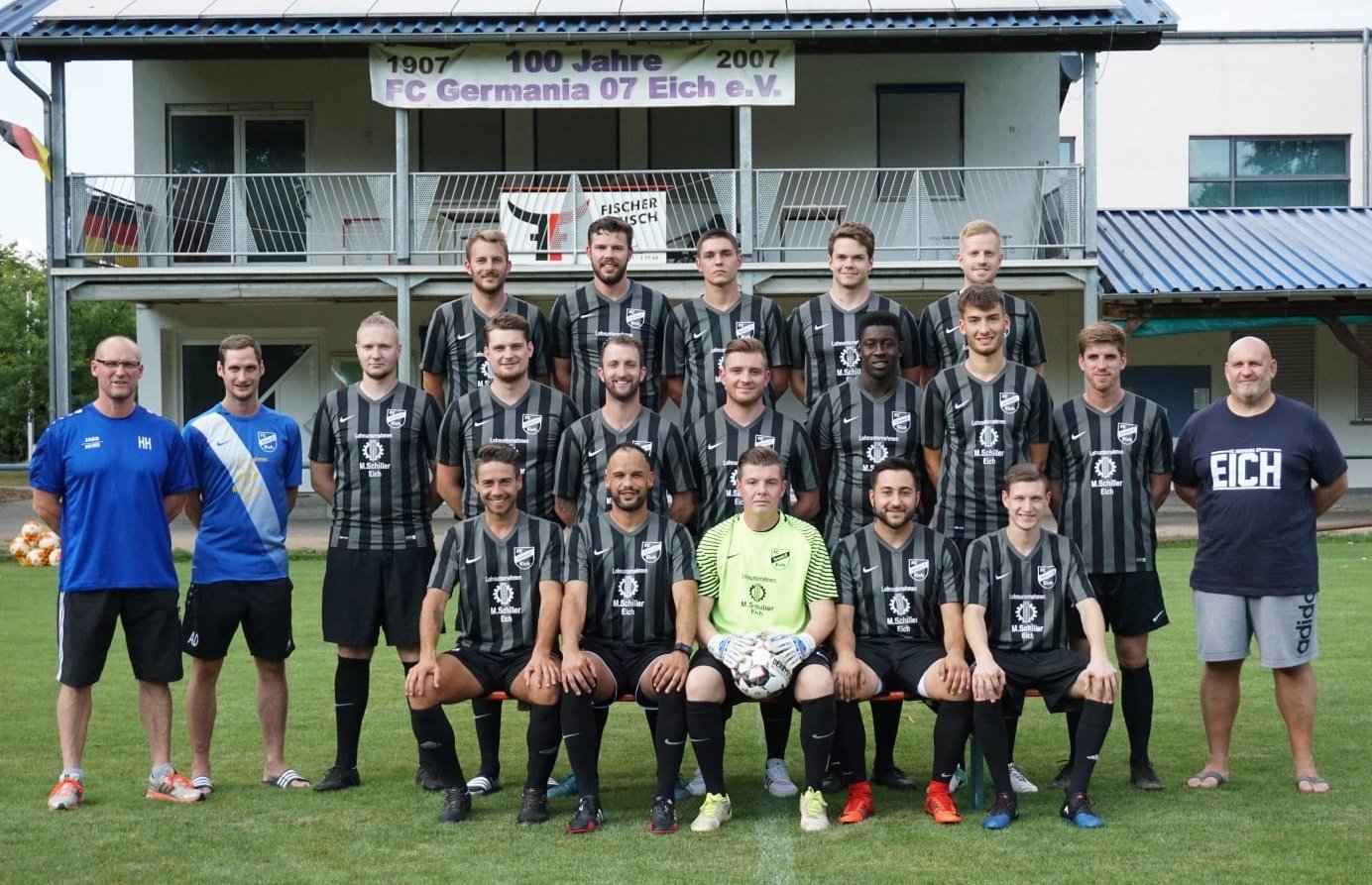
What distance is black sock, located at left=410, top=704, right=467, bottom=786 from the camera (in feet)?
19.5

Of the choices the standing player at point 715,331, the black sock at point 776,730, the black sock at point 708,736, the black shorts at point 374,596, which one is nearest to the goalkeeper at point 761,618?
the black sock at point 708,736

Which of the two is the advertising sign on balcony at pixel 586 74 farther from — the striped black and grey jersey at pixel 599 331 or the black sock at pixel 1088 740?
the black sock at pixel 1088 740

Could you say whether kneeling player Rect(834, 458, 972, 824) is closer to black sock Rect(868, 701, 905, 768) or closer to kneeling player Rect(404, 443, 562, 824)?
black sock Rect(868, 701, 905, 768)

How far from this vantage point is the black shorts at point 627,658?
590 cm

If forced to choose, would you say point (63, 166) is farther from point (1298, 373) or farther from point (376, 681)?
point (1298, 373)

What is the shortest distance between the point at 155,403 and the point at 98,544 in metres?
15.6

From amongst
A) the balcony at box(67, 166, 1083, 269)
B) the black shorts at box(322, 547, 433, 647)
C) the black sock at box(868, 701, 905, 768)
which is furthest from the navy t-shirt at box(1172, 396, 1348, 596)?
the balcony at box(67, 166, 1083, 269)

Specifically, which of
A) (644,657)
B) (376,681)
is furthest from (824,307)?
(376,681)

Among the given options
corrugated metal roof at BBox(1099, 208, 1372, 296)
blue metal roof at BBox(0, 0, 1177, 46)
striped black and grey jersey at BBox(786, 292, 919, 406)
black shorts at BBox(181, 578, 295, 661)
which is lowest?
black shorts at BBox(181, 578, 295, 661)

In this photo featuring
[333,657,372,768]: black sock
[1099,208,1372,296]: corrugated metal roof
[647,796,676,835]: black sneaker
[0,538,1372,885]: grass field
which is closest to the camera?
[0,538,1372,885]: grass field

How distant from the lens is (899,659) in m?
6.02

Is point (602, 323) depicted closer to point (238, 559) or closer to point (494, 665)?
point (494, 665)

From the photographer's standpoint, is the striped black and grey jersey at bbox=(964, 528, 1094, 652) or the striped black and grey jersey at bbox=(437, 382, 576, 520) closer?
the striped black and grey jersey at bbox=(964, 528, 1094, 652)

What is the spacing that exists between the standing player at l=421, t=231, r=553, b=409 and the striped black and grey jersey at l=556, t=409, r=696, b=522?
2.58 feet
